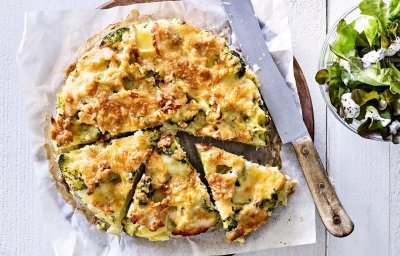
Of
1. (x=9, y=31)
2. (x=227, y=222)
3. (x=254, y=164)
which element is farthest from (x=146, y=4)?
(x=227, y=222)

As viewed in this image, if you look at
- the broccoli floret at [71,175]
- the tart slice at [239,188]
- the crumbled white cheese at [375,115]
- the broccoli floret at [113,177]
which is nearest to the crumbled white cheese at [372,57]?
the crumbled white cheese at [375,115]

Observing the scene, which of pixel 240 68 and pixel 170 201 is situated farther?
pixel 240 68

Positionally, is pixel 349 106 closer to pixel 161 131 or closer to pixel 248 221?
pixel 248 221

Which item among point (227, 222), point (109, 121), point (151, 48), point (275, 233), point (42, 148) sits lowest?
point (275, 233)

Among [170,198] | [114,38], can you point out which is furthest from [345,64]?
[114,38]

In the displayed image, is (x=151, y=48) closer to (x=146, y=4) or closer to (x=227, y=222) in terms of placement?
(x=146, y=4)

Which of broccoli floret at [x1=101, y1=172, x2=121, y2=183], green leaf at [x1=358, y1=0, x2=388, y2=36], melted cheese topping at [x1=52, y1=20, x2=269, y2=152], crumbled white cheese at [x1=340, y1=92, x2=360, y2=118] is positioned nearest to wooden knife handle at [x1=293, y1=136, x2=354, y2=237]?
melted cheese topping at [x1=52, y1=20, x2=269, y2=152]
